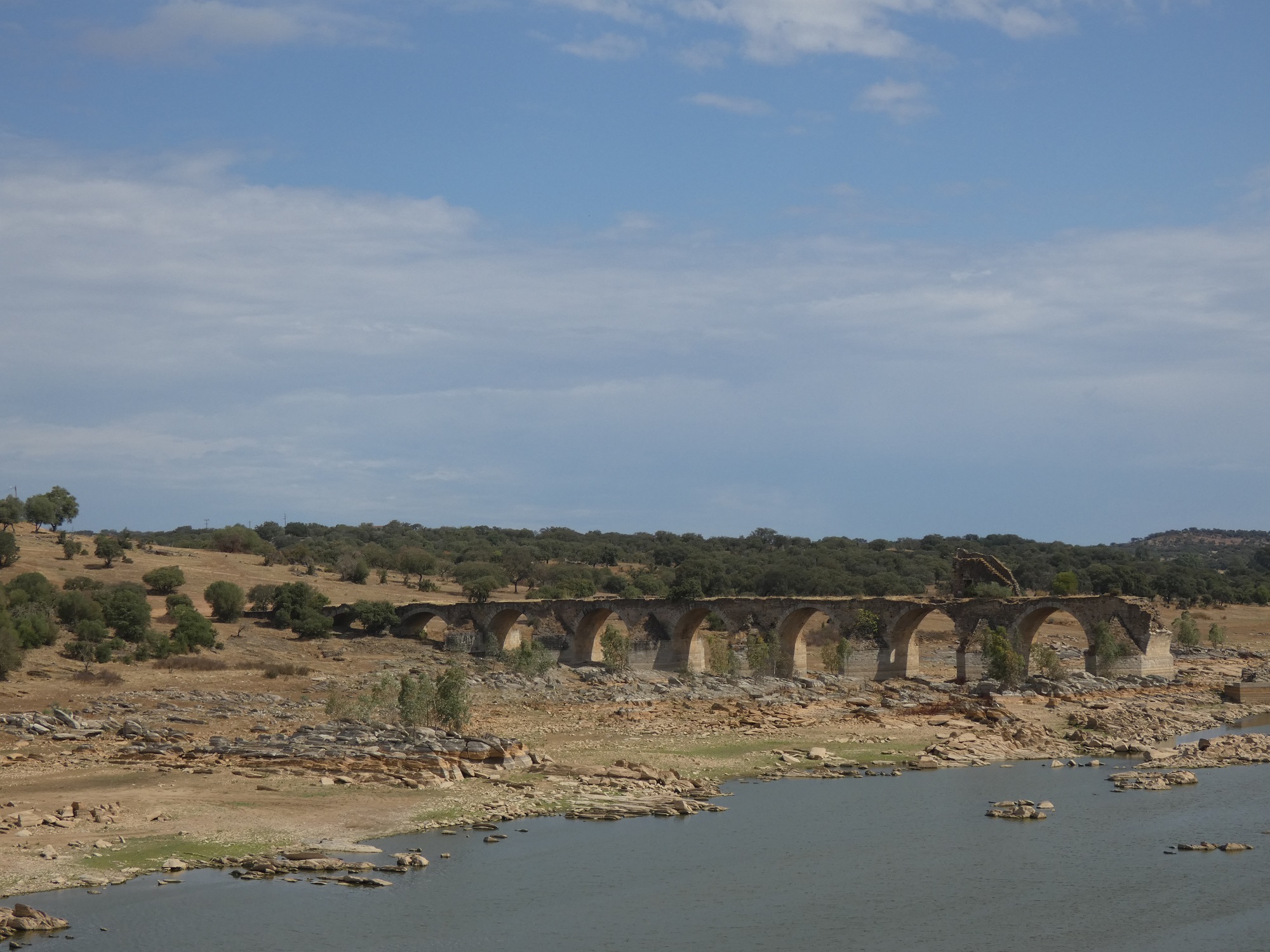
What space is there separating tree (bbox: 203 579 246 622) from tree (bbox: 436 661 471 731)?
3287cm

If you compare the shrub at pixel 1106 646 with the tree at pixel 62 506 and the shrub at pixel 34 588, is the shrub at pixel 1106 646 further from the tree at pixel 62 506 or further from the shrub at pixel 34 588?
the tree at pixel 62 506

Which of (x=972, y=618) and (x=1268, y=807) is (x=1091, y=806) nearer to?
(x=1268, y=807)

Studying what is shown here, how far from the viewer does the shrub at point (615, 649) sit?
61719 millimetres

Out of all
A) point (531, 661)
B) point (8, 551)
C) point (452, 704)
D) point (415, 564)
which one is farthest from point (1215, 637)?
point (8, 551)

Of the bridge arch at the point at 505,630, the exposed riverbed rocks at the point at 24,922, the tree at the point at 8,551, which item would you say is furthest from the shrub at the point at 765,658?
the exposed riverbed rocks at the point at 24,922

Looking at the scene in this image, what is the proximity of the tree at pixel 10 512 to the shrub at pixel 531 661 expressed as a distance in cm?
3982

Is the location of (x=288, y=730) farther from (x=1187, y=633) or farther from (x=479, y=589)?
(x=1187, y=633)

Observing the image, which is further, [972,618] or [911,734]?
[972,618]

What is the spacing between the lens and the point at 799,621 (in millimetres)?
61750

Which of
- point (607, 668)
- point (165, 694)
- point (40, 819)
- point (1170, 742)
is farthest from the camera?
point (607, 668)

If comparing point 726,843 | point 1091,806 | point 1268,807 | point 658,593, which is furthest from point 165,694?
point 658,593

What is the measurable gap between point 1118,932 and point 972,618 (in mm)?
39574

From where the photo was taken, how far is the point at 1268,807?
2783 cm

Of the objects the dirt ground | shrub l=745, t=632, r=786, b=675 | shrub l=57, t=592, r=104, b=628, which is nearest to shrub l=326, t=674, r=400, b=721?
the dirt ground
